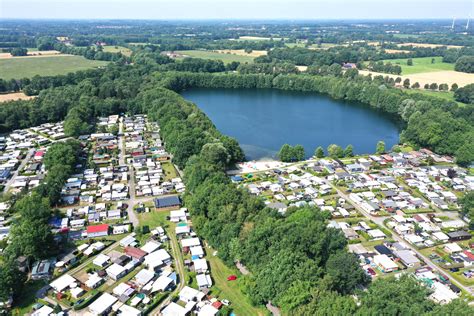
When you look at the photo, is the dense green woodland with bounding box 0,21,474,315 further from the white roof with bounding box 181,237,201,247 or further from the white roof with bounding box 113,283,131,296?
the white roof with bounding box 113,283,131,296

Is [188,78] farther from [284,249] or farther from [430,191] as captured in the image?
[284,249]

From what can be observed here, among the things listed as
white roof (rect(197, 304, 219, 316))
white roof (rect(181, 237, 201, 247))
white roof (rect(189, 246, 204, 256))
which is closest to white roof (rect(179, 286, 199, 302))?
white roof (rect(197, 304, 219, 316))

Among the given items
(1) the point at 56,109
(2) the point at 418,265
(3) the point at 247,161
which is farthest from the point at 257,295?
(1) the point at 56,109

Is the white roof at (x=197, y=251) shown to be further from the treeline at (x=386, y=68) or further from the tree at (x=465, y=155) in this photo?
the treeline at (x=386, y=68)

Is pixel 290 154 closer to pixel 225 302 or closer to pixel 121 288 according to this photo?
pixel 225 302

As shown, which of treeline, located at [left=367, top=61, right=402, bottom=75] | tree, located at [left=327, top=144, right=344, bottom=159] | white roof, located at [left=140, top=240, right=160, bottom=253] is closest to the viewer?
white roof, located at [left=140, top=240, right=160, bottom=253]

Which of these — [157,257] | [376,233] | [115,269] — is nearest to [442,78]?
[376,233]
